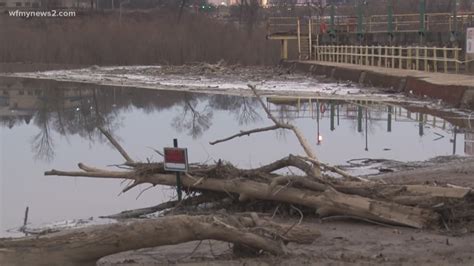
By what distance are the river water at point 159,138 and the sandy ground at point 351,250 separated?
9.37 ft

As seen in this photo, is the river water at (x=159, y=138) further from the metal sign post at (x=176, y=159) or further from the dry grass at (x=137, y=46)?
the dry grass at (x=137, y=46)

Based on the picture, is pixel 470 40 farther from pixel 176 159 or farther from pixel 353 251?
pixel 353 251

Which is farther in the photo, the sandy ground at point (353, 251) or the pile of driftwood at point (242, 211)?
the sandy ground at point (353, 251)

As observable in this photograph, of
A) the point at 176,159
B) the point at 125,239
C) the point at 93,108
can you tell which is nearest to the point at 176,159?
the point at 176,159

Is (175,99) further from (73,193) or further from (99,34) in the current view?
(99,34)

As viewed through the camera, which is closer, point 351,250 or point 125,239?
point 125,239

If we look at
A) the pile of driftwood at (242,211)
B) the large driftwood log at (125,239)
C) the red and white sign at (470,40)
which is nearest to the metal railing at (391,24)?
the red and white sign at (470,40)

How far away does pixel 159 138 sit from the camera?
1905cm

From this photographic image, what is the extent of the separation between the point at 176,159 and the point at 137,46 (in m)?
Answer: 68.9

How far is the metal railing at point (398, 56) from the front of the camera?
1381 inches

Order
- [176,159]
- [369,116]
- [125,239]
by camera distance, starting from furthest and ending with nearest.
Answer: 1. [369,116]
2. [176,159]
3. [125,239]

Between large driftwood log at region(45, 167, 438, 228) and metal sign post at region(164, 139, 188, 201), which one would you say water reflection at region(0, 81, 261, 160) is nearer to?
metal sign post at region(164, 139, 188, 201)

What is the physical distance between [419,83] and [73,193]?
1878 centimetres

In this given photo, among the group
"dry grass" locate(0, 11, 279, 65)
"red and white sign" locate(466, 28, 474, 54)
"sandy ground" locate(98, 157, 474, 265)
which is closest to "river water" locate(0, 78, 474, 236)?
"sandy ground" locate(98, 157, 474, 265)
